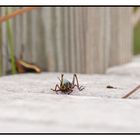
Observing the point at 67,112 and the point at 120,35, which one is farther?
the point at 120,35

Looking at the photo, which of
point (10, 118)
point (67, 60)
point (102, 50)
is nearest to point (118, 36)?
point (102, 50)

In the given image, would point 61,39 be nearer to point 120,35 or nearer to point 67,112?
point 120,35

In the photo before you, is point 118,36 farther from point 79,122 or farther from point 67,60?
point 79,122

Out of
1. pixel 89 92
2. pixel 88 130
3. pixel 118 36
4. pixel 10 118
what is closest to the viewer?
pixel 88 130

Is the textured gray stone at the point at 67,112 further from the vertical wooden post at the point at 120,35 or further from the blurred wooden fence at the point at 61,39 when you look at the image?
the vertical wooden post at the point at 120,35

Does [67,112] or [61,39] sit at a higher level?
[61,39]

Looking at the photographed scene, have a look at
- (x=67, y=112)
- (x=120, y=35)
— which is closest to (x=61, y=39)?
(x=120, y=35)

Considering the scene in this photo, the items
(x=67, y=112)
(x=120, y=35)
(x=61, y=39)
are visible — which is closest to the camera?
(x=67, y=112)

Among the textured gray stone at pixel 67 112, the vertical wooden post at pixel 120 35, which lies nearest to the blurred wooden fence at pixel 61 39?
the vertical wooden post at pixel 120 35
